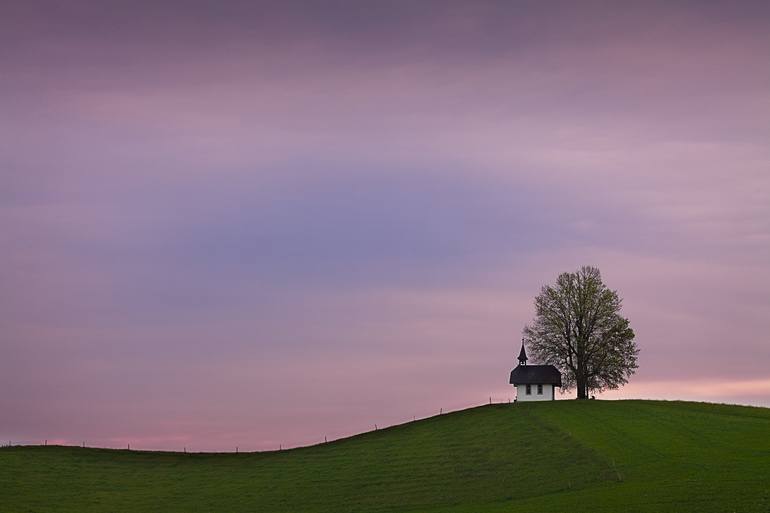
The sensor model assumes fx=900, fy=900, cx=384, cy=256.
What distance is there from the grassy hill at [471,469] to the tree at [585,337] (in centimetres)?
912

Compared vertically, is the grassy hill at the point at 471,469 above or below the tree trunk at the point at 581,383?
below

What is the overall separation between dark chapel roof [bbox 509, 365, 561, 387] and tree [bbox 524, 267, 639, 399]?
996 mm

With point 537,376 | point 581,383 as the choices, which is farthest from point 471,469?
point 581,383

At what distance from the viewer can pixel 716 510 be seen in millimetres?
51594

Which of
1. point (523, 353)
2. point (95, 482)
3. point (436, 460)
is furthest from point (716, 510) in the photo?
point (523, 353)

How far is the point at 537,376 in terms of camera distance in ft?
394

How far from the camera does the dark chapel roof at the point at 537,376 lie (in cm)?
11988

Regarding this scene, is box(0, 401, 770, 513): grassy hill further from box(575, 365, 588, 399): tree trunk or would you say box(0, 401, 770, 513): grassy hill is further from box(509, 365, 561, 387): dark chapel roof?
box(509, 365, 561, 387): dark chapel roof

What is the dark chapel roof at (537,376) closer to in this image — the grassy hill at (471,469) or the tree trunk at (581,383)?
the tree trunk at (581,383)

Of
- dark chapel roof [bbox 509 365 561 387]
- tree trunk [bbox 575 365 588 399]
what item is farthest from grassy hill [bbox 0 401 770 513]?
dark chapel roof [bbox 509 365 561 387]

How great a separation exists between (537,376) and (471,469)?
42722 mm

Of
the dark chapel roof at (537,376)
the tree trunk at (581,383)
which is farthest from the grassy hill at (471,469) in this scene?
the dark chapel roof at (537,376)

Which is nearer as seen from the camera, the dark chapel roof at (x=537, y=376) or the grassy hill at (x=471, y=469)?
the grassy hill at (x=471, y=469)

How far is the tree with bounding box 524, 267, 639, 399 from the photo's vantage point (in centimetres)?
11925
